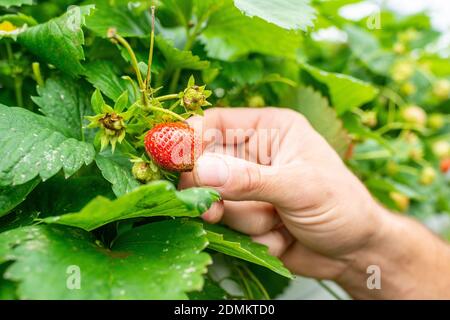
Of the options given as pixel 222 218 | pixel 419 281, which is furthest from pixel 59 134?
pixel 419 281

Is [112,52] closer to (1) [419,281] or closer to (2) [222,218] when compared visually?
(2) [222,218]

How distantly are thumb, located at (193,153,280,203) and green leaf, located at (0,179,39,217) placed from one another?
178 millimetres

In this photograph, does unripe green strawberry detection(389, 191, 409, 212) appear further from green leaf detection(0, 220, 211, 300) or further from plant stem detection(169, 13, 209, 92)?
green leaf detection(0, 220, 211, 300)

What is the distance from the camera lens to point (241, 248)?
51 centimetres

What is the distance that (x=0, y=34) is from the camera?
1.85 feet

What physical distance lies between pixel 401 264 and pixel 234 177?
0.52 m

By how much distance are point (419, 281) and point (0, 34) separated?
0.84 metres

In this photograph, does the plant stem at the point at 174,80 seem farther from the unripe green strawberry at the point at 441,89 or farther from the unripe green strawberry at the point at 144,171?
the unripe green strawberry at the point at 441,89

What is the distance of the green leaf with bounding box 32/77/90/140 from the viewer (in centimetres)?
58

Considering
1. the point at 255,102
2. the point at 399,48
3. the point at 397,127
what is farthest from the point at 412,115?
the point at 255,102

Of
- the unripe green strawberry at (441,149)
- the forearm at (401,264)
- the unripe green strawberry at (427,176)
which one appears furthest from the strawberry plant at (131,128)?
the unripe green strawberry at (441,149)

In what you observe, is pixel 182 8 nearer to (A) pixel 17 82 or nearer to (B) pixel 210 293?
(A) pixel 17 82

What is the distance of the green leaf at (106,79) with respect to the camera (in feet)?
1.89

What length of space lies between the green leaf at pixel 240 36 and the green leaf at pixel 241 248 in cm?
26
